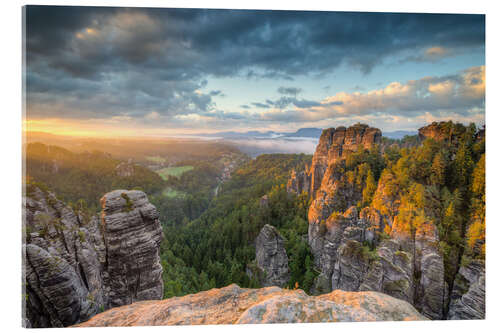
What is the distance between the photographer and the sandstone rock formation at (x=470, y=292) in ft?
12.9

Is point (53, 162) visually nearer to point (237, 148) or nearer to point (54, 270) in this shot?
point (54, 270)

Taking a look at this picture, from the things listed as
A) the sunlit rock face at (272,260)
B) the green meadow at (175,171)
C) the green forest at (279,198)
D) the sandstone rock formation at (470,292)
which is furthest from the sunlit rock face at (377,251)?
the green meadow at (175,171)

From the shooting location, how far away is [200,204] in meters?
14.2

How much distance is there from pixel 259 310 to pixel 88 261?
401cm

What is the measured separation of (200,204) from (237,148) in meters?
8.89

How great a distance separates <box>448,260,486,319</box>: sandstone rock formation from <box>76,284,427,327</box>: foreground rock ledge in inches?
85.5

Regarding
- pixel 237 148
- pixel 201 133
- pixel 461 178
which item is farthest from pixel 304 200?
pixel 201 133

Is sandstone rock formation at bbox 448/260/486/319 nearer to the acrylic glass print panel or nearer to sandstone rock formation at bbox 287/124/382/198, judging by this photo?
the acrylic glass print panel

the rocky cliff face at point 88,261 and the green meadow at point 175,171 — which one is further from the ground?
the green meadow at point 175,171

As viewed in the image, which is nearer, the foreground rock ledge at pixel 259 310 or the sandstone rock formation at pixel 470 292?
the foreground rock ledge at pixel 259 310

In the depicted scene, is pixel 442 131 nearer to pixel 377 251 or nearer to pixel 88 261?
pixel 377 251

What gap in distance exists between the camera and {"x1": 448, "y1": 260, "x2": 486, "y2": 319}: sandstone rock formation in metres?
3.94

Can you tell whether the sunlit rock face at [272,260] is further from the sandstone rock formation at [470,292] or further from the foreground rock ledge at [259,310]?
the sandstone rock formation at [470,292]

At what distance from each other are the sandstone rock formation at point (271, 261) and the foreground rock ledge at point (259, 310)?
195 inches
